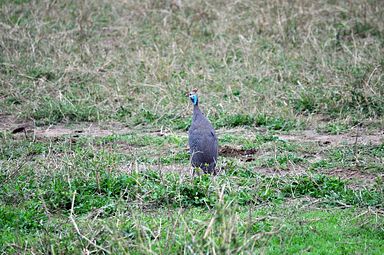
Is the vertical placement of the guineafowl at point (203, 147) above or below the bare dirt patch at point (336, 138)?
above

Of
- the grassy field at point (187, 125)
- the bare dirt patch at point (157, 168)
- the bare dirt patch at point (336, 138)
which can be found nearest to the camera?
the grassy field at point (187, 125)

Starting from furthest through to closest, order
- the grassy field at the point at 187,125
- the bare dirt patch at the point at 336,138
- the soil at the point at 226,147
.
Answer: the bare dirt patch at the point at 336,138
the soil at the point at 226,147
the grassy field at the point at 187,125

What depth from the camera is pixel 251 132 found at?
334 inches

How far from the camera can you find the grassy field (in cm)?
518

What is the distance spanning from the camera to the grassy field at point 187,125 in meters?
5.18

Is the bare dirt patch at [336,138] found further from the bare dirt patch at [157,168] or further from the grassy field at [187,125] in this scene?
the bare dirt patch at [157,168]

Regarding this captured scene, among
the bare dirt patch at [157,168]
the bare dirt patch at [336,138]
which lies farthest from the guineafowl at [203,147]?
the bare dirt patch at [336,138]

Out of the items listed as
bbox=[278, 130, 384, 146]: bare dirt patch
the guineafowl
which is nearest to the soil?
bbox=[278, 130, 384, 146]: bare dirt patch

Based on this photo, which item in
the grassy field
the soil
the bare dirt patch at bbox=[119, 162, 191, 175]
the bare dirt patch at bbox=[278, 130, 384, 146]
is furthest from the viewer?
the bare dirt patch at bbox=[278, 130, 384, 146]

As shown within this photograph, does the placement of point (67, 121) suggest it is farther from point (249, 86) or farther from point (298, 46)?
point (298, 46)

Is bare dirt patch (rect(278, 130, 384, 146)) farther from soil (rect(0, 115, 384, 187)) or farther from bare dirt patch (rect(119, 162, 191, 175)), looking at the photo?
bare dirt patch (rect(119, 162, 191, 175))

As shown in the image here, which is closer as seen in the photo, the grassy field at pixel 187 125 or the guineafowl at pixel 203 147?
the grassy field at pixel 187 125

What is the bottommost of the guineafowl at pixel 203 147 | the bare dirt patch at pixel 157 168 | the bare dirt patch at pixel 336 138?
the bare dirt patch at pixel 336 138

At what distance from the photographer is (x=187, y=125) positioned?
8.82 m
